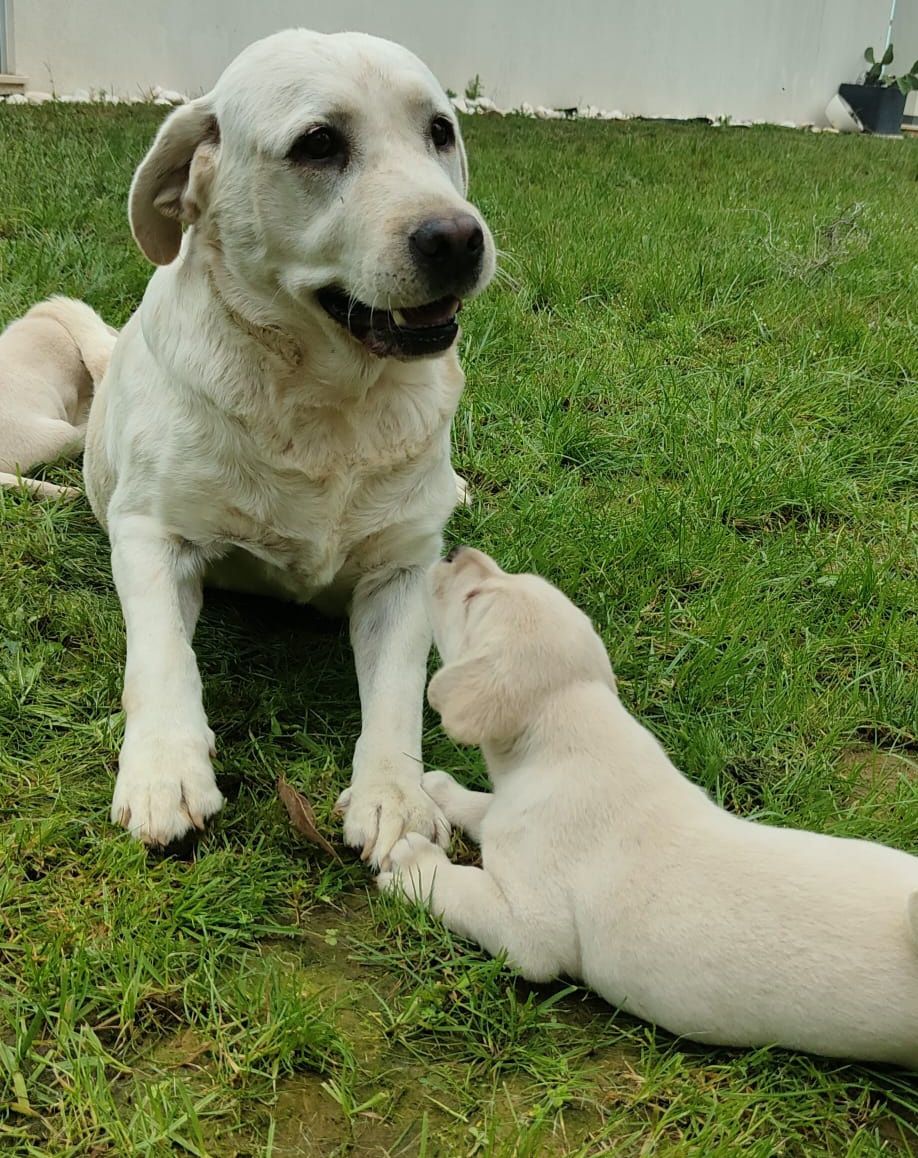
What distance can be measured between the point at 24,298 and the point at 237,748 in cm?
317

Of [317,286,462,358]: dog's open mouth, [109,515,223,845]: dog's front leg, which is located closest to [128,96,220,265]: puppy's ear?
[317,286,462,358]: dog's open mouth

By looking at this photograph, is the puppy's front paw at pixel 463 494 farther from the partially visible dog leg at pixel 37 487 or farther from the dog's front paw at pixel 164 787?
the dog's front paw at pixel 164 787

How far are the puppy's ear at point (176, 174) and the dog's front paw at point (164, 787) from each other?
1.29 metres

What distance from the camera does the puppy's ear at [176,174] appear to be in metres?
2.75

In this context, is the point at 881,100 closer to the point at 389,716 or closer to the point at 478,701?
the point at 389,716

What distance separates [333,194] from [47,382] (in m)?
2.02

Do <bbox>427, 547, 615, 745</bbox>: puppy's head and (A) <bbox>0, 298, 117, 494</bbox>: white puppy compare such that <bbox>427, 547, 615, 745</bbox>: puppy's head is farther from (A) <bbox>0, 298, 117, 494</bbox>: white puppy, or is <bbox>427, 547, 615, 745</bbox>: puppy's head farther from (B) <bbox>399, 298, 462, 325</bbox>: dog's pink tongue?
(A) <bbox>0, 298, 117, 494</bbox>: white puppy

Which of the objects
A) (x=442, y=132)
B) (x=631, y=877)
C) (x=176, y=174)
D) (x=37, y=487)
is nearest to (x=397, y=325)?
(x=442, y=132)

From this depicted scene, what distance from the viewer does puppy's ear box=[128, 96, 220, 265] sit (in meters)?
2.75

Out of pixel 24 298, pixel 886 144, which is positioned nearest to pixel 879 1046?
pixel 24 298

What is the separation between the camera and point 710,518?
12.1 feet

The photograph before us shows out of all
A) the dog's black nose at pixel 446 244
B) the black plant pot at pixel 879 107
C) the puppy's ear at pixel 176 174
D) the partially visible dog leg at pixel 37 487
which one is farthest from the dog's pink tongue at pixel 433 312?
the black plant pot at pixel 879 107

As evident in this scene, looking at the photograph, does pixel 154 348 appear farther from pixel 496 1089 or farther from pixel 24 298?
pixel 24 298

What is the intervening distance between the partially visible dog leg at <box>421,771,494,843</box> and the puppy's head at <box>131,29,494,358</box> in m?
0.98
